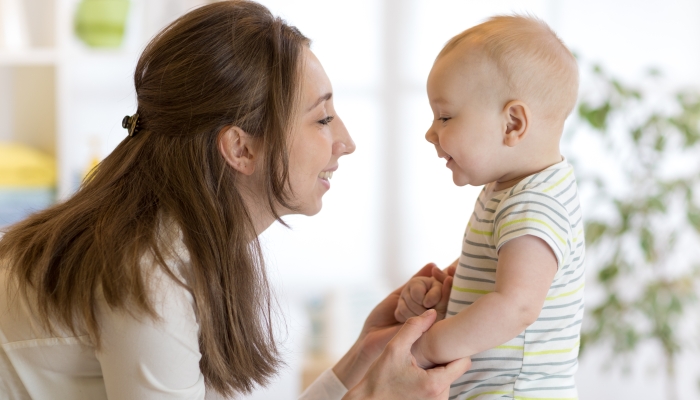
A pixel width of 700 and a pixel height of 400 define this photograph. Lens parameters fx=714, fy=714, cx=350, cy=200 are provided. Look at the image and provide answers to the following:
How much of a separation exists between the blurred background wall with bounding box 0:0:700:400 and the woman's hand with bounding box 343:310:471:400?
1.64m

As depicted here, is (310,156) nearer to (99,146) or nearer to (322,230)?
(99,146)

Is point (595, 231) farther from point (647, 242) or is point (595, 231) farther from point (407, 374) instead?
point (407, 374)

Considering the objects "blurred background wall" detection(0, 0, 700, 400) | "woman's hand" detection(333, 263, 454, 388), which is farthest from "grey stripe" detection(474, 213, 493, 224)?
"blurred background wall" detection(0, 0, 700, 400)

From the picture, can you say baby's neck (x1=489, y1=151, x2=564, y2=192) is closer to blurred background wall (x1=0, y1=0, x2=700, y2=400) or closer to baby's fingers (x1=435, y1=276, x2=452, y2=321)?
baby's fingers (x1=435, y1=276, x2=452, y2=321)

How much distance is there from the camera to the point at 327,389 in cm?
148

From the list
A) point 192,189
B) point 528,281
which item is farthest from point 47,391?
point 528,281

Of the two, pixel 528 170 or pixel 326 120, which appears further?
pixel 326 120

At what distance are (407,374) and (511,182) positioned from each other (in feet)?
1.17

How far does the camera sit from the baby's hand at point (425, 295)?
129 centimetres

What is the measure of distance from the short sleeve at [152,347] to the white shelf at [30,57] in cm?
207

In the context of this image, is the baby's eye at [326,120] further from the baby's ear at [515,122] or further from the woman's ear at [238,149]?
the baby's ear at [515,122]

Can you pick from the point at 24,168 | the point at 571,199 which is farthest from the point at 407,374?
the point at 24,168

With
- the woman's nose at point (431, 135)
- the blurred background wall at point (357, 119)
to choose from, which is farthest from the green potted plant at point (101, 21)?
the woman's nose at point (431, 135)

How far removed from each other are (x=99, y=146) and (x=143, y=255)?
6.45 ft
